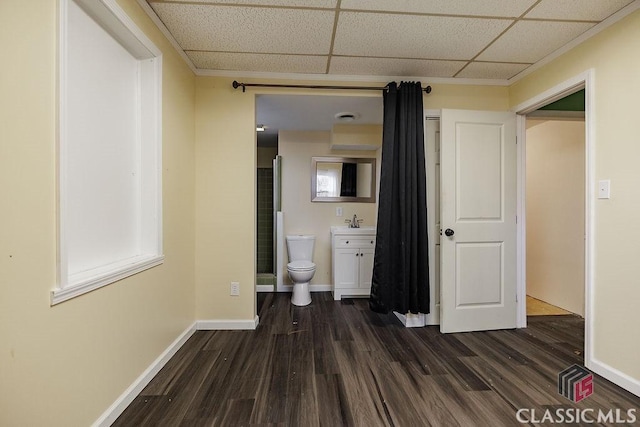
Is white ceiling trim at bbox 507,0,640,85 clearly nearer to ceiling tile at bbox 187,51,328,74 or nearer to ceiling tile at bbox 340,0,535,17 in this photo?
ceiling tile at bbox 340,0,535,17

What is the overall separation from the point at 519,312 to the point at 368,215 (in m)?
1.90

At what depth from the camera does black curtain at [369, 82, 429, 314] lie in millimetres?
2258

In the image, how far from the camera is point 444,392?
5.00ft

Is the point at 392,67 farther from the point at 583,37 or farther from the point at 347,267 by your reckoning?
the point at 347,267

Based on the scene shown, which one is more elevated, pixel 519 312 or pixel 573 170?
pixel 573 170

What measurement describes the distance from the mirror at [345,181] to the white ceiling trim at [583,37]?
178 centimetres

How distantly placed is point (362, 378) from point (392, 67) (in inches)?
93.9

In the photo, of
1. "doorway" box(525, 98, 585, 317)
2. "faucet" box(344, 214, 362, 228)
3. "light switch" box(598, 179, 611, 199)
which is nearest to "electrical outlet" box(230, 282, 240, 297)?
"faucet" box(344, 214, 362, 228)

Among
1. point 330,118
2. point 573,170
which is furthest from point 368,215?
point 573,170

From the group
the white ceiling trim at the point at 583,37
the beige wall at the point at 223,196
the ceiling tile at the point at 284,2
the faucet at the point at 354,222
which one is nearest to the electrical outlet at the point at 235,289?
the beige wall at the point at 223,196

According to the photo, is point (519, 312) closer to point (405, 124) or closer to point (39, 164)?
point (405, 124)

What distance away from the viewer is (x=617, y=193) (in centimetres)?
161

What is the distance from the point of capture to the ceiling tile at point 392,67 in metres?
2.11

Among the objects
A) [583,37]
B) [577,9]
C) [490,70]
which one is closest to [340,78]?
[490,70]
